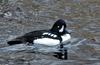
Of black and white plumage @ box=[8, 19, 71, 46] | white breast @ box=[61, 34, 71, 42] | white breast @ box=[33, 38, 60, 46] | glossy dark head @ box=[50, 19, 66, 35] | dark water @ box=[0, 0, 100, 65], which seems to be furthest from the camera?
glossy dark head @ box=[50, 19, 66, 35]

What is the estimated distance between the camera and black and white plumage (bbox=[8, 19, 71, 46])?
1619 centimetres

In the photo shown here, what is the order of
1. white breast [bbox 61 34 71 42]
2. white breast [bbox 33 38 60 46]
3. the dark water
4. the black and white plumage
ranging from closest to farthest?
the dark water < the black and white plumage < white breast [bbox 33 38 60 46] < white breast [bbox 61 34 71 42]

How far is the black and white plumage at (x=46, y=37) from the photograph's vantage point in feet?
53.1

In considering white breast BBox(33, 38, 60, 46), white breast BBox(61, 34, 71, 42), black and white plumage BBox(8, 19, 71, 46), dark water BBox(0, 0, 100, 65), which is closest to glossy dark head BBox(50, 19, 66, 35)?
black and white plumage BBox(8, 19, 71, 46)

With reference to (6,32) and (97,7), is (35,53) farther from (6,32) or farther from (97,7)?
(97,7)

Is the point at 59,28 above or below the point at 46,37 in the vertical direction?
above

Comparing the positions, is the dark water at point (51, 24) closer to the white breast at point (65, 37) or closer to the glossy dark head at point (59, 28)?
the white breast at point (65, 37)

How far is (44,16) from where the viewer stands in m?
20.9

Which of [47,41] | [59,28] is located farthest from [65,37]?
[47,41]

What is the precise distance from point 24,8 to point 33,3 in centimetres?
131

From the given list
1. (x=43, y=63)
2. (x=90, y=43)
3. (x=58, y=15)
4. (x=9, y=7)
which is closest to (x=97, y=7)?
(x=58, y=15)

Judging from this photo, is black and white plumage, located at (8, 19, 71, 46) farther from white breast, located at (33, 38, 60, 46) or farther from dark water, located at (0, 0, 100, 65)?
A: dark water, located at (0, 0, 100, 65)

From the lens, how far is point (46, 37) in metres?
16.4

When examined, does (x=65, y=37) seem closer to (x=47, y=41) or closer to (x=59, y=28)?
(x=59, y=28)
